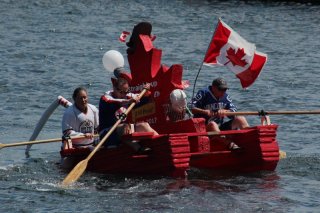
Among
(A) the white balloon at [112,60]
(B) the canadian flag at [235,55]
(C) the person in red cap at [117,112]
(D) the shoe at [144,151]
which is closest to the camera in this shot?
(D) the shoe at [144,151]

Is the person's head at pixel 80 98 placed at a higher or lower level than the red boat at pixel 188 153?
higher

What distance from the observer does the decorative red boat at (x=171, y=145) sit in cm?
1848

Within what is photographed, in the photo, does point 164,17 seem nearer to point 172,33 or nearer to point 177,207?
point 172,33

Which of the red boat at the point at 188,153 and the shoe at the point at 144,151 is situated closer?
the red boat at the point at 188,153

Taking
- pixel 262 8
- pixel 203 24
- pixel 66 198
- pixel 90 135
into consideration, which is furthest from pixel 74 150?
pixel 262 8

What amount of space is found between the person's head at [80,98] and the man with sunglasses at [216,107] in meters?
2.05

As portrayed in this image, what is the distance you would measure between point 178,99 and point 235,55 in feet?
6.21

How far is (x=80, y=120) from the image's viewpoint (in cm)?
2009

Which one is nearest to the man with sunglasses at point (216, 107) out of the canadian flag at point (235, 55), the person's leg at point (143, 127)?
the canadian flag at point (235, 55)

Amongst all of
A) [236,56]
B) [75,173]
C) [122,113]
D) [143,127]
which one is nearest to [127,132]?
[143,127]

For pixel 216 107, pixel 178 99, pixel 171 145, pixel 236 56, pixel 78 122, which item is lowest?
pixel 171 145

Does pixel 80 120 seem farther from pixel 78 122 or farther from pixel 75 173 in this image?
pixel 75 173

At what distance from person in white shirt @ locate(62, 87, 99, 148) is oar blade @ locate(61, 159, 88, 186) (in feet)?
3.88

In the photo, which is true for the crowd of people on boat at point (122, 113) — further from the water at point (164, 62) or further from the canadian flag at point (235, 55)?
the water at point (164, 62)
